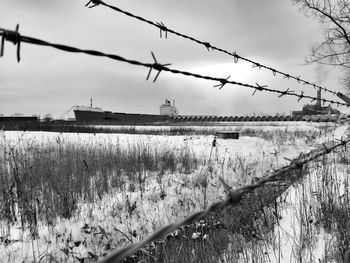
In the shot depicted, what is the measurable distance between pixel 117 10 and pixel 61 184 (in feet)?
13.5

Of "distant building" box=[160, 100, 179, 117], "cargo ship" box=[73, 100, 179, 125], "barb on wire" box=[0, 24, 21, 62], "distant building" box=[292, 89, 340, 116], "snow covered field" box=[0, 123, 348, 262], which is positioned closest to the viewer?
"barb on wire" box=[0, 24, 21, 62]

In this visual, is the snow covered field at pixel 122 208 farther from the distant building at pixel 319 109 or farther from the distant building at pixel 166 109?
the distant building at pixel 166 109

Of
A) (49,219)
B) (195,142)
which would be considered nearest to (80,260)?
(49,219)

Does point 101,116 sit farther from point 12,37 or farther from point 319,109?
point 12,37

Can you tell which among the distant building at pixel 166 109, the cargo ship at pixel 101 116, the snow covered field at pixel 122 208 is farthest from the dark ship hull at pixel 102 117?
the snow covered field at pixel 122 208

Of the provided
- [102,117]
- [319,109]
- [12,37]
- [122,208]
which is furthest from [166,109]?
[12,37]

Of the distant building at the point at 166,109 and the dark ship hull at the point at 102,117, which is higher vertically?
the distant building at the point at 166,109

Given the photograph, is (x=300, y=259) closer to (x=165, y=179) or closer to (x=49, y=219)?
(x=49, y=219)

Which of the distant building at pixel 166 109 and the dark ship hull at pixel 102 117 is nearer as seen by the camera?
the dark ship hull at pixel 102 117

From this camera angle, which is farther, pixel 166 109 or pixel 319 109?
pixel 166 109

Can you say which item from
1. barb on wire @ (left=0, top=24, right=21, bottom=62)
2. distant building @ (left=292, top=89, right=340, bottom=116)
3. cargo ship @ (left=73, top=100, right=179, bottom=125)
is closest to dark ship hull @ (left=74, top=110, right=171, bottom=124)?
cargo ship @ (left=73, top=100, right=179, bottom=125)

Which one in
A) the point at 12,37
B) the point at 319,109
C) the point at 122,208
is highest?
the point at 319,109

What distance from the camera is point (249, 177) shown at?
25.2 feet

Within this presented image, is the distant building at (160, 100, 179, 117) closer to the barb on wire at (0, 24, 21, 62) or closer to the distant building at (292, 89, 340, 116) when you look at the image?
the distant building at (292, 89, 340, 116)
